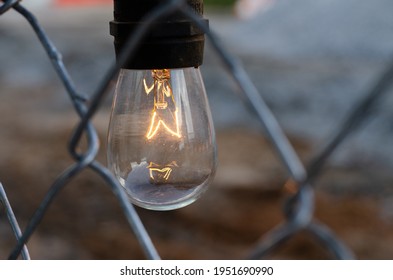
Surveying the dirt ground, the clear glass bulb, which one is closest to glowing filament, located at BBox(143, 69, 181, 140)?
the clear glass bulb

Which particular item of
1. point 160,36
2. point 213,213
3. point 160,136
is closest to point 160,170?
point 160,136

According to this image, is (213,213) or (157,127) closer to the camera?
(157,127)

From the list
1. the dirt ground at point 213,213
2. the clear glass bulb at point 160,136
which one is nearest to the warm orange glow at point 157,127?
the clear glass bulb at point 160,136

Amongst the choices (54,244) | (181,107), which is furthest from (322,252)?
(181,107)

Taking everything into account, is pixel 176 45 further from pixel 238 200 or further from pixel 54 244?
pixel 238 200

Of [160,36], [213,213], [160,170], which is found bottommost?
[213,213]

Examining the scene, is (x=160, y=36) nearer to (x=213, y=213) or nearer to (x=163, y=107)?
(x=163, y=107)

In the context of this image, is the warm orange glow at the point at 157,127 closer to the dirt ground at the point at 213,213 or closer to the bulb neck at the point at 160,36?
the bulb neck at the point at 160,36

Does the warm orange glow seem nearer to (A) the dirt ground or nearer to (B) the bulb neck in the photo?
(B) the bulb neck
